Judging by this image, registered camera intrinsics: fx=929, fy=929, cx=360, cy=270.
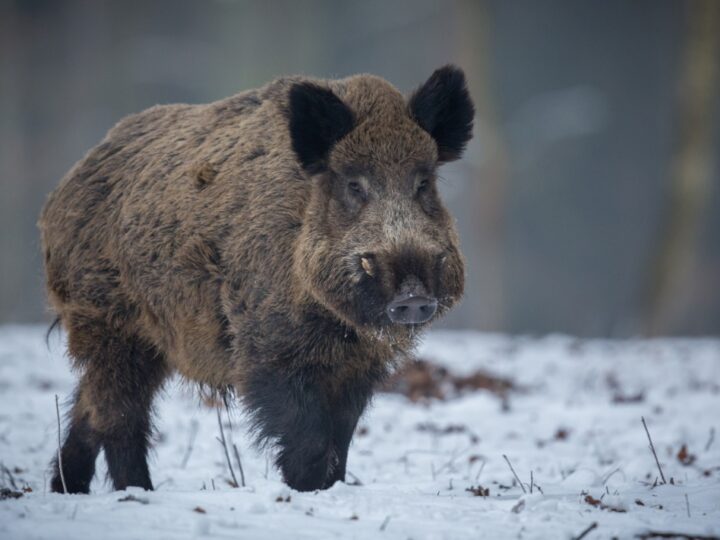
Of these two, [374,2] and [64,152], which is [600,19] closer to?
[374,2]

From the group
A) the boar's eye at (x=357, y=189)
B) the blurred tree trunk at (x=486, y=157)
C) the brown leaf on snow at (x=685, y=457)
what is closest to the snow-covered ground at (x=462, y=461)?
the brown leaf on snow at (x=685, y=457)

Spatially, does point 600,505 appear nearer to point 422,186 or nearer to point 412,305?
point 412,305

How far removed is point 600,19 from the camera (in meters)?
27.8

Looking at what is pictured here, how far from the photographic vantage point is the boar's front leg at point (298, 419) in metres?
5.05

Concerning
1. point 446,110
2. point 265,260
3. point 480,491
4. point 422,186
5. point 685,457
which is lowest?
point 480,491

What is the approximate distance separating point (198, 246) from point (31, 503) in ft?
6.14

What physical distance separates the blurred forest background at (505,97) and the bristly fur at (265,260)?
15.6 meters

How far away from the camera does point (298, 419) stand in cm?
506

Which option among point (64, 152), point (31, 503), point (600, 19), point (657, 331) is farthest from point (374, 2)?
point (31, 503)

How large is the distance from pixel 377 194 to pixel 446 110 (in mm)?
787

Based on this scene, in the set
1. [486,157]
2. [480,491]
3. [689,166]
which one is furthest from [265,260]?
[486,157]

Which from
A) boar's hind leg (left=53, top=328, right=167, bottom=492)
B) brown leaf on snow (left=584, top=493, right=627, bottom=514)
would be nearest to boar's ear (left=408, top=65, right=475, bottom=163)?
brown leaf on snow (left=584, top=493, right=627, bottom=514)

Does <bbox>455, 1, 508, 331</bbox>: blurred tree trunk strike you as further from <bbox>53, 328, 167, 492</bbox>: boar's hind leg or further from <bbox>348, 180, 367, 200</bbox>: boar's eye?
<bbox>348, 180, 367, 200</bbox>: boar's eye

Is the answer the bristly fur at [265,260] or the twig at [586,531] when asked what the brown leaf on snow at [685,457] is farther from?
the twig at [586,531]
